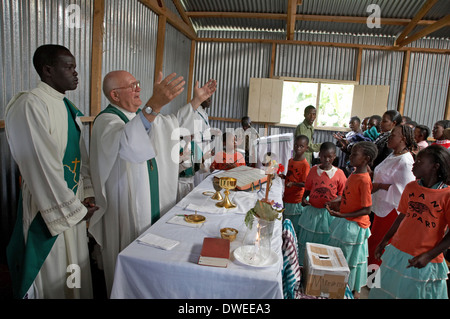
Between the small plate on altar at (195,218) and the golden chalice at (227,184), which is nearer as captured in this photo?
the small plate on altar at (195,218)

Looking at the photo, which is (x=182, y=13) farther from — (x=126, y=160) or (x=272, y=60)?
(x=126, y=160)

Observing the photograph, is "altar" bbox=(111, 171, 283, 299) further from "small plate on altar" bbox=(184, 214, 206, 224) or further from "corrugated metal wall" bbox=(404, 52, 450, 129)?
"corrugated metal wall" bbox=(404, 52, 450, 129)

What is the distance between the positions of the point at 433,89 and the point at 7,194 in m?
11.2

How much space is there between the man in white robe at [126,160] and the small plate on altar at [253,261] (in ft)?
3.10

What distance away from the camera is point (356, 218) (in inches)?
122

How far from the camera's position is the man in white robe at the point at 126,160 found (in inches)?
88.6

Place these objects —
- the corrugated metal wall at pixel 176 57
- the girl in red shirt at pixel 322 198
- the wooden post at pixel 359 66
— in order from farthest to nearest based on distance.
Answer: the wooden post at pixel 359 66 → the corrugated metal wall at pixel 176 57 → the girl in red shirt at pixel 322 198

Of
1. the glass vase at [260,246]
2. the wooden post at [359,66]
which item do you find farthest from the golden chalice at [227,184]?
the wooden post at [359,66]

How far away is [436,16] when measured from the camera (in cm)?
841

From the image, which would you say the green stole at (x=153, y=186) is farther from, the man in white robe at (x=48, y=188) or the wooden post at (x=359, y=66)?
the wooden post at (x=359, y=66)

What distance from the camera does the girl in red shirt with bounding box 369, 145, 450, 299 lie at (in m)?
2.24

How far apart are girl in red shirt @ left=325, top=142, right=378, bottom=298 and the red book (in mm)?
1539

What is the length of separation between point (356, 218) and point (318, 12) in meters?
7.48

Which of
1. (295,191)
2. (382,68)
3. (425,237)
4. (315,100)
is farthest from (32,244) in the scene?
(382,68)
